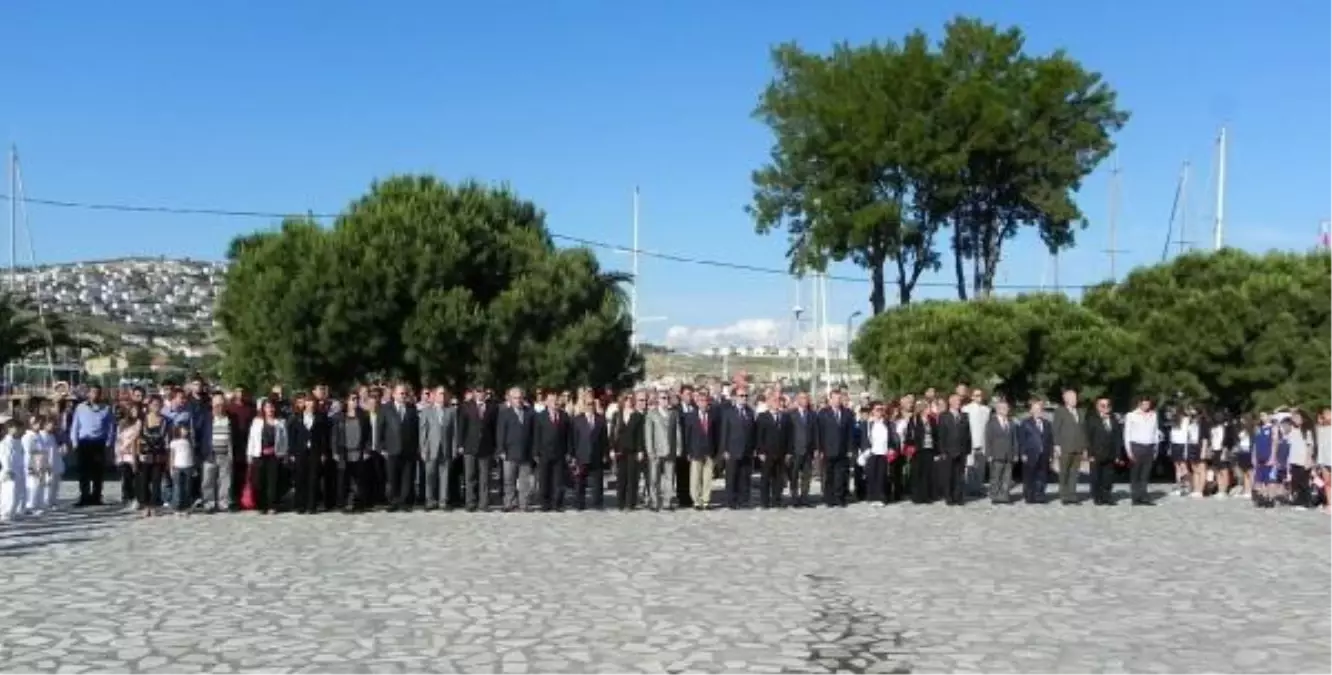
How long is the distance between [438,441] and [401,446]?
0.57 metres

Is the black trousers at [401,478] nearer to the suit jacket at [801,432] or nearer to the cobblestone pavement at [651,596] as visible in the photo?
the cobblestone pavement at [651,596]

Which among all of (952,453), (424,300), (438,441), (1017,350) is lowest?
(952,453)

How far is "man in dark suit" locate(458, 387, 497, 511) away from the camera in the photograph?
21.4 meters

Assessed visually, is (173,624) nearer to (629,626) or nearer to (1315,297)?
(629,626)

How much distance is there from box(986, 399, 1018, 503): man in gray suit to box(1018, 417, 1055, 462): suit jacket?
0.16 meters

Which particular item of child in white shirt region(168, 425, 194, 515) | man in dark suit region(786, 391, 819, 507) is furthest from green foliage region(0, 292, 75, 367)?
man in dark suit region(786, 391, 819, 507)

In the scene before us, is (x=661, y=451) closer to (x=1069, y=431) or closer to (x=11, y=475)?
(x=1069, y=431)

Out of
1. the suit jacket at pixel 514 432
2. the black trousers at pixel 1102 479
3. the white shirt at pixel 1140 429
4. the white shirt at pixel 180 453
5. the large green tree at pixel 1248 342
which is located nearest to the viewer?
the white shirt at pixel 180 453

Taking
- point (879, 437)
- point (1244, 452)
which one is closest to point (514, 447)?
point (879, 437)

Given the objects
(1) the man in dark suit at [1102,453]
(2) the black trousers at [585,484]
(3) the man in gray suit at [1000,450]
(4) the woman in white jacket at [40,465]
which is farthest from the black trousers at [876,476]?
(4) the woman in white jacket at [40,465]

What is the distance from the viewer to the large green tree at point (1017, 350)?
30.0 metres

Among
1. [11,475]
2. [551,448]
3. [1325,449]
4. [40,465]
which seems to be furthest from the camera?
[1325,449]

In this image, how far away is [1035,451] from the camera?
24469mm

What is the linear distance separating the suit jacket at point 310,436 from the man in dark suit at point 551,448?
3.05m
